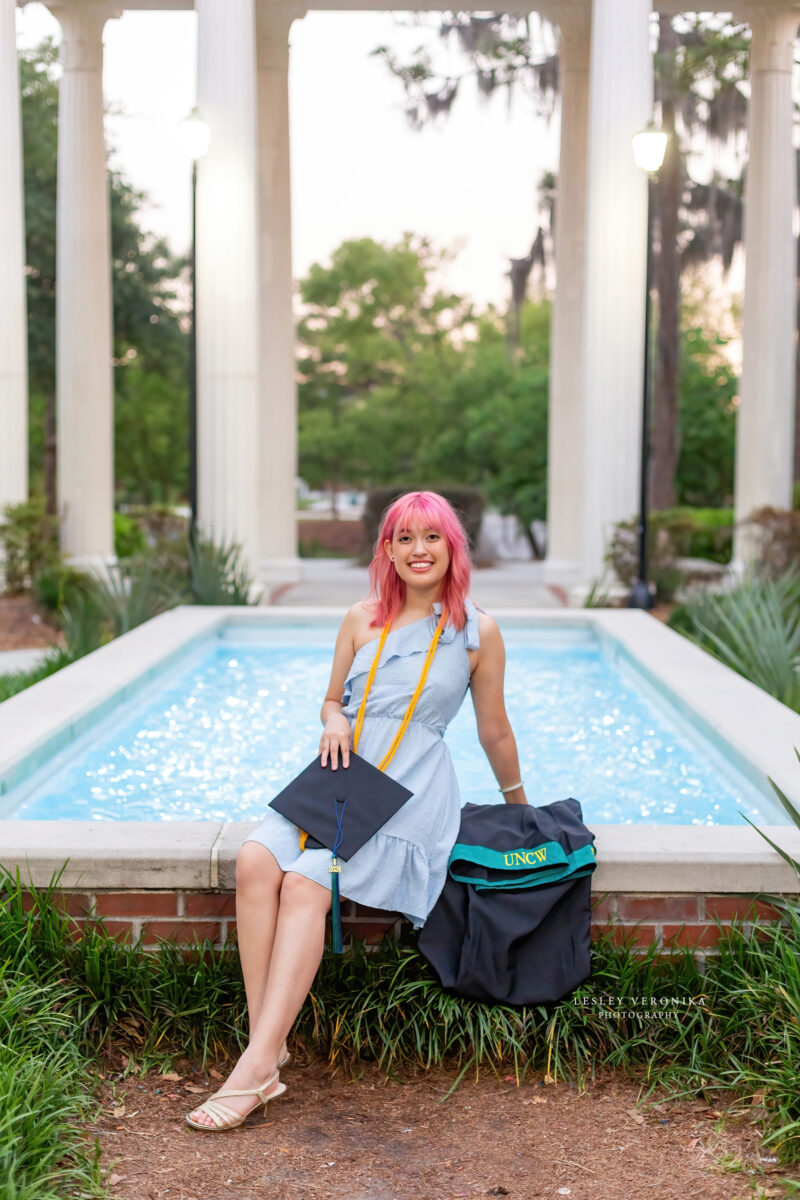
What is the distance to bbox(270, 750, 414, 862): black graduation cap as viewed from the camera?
427 centimetres

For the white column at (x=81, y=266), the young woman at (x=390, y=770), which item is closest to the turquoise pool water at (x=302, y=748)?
the young woman at (x=390, y=770)

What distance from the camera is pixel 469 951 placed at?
4.30m

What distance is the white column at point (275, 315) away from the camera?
18500mm

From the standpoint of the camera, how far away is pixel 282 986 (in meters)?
4.00

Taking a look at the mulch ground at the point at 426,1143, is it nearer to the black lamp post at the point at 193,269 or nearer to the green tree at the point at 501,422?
the black lamp post at the point at 193,269

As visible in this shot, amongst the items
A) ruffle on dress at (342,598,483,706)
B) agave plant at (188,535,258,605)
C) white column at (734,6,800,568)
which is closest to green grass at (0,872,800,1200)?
ruffle on dress at (342,598,483,706)

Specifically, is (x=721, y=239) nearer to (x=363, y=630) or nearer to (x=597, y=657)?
(x=597, y=657)

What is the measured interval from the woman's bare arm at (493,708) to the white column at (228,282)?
10107 millimetres

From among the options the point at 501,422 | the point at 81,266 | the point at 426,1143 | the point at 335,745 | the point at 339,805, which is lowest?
the point at 426,1143

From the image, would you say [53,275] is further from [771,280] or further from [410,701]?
[410,701]

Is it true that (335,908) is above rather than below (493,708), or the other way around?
below

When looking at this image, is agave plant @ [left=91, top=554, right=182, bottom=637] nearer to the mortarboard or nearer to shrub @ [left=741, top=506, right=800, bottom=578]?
shrub @ [left=741, top=506, right=800, bottom=578]

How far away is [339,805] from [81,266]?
15.7 meters

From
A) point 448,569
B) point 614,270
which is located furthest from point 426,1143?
point 614,270
